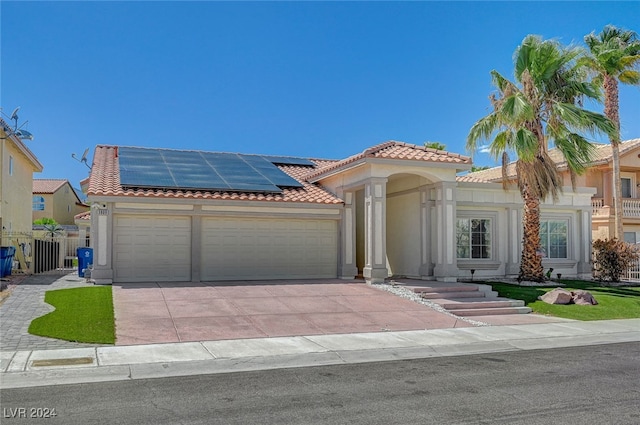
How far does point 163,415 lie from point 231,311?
7595mm

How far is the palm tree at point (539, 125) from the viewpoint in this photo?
64.0 feet

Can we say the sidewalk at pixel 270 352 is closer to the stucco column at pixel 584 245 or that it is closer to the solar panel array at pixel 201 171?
the solar panel array at pixel 201 171

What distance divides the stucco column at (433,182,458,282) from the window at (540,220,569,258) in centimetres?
591

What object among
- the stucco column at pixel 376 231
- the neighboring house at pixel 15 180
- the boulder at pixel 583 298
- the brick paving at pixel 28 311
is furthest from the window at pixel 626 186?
the neighboring house at pixel 15 180

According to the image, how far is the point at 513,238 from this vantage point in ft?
73.4

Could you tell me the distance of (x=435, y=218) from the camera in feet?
65.6

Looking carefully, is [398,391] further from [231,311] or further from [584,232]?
[584,232]

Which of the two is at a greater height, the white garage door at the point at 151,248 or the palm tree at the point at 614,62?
the palm tree at the point at 614,62

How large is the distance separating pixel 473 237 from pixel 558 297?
5.15 meters

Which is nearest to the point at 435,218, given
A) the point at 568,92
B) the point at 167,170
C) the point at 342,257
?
the point at 342,257

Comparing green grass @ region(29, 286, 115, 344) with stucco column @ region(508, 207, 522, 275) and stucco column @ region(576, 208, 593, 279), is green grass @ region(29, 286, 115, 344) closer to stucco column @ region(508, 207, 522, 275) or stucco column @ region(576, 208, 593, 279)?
stucco column @ region(508, 207, 522, 275)

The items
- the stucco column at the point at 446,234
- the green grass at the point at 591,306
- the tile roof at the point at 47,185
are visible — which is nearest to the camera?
the green grass at the point at 591,306

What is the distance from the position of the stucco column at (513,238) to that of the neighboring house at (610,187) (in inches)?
434

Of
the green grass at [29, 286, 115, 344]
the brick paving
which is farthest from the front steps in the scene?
the brick paving
